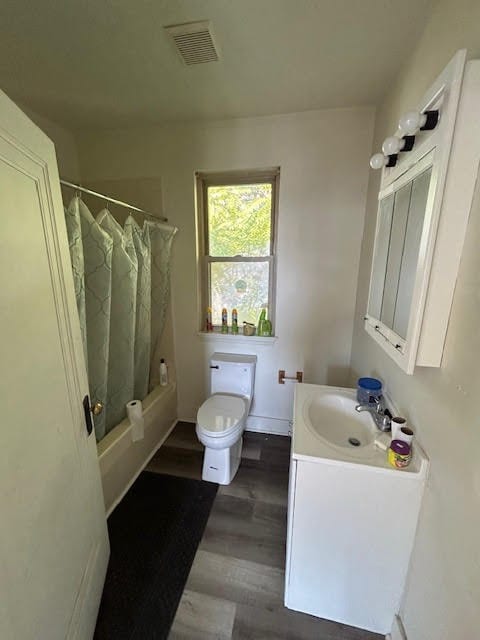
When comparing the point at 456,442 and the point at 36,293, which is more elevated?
the point at 36,293

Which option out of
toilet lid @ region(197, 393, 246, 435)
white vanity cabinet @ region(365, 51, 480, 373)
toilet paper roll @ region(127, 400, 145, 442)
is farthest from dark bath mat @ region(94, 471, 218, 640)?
white vanity cabinet @ region(365, 51, 480, 373)

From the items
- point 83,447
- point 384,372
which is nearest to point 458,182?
point 384,372

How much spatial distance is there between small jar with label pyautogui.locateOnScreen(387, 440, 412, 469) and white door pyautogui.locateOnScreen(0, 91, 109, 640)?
112 centimetres

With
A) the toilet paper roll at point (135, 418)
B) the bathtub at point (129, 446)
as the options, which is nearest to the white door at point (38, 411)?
the bathtub at point (129, 446)

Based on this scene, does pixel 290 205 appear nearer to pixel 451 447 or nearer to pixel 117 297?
pixel 117 297

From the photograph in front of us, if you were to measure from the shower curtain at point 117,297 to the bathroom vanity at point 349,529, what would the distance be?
3.85 ft

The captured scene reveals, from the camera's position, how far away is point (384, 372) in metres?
1.33

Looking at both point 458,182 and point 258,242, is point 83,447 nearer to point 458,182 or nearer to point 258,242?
point 458,182

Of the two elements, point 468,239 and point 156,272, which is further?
point 156,272

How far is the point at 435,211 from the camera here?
763 mm

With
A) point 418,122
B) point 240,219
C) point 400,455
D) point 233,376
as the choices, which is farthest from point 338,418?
point 240,219

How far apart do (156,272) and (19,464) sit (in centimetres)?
157

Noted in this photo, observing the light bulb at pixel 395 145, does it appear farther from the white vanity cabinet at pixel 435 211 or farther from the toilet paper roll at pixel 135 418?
the toilet paper roll at pixel 135 418

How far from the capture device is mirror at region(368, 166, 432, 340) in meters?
0.93
